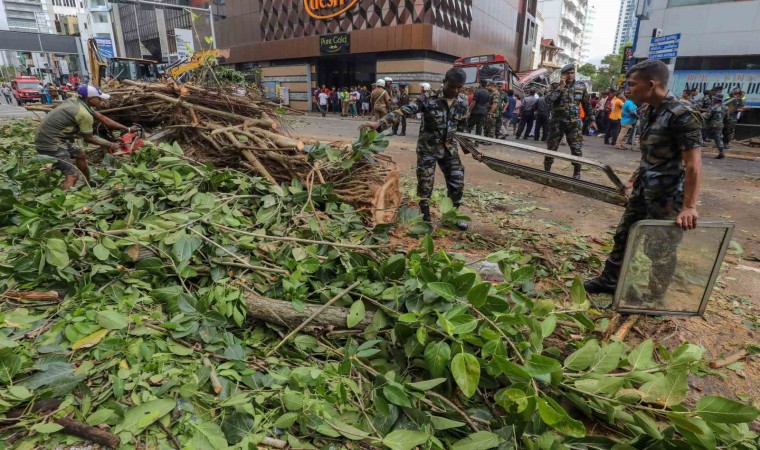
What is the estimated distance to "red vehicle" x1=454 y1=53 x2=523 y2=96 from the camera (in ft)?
50.2

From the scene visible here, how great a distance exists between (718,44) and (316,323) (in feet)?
59.5

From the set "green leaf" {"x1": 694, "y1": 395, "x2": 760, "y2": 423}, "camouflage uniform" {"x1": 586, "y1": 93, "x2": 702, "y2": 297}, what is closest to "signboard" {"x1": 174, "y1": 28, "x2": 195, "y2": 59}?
"camouflage uniform" {"x1": 586, "y1": 93, "x2": 702, "y2": 297}

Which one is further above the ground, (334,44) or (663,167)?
(334,44)

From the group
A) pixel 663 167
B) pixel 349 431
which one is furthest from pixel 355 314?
pixel 663 167

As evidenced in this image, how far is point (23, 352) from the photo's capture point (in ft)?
5.81

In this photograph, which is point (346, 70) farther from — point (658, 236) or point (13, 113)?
point (658, 236)

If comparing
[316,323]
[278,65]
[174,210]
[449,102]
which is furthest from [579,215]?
[278,65]

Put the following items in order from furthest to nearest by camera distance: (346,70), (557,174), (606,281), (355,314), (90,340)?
(346,70)
(557,174)
(606,281)
(355,314)
(90,340)

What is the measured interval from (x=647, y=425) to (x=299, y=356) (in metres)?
1.56

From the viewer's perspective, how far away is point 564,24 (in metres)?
72.8

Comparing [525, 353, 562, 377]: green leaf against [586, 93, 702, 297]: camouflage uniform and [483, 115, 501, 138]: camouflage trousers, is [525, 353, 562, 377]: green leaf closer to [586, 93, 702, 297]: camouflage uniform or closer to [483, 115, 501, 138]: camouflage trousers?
[586, 93, 702, 297]: camouflage uniform

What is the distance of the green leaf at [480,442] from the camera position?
1.52 m

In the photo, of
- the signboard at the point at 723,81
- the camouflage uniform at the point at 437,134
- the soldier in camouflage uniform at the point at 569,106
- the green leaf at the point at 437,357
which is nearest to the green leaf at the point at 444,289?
the green leaf at the point at 437,357

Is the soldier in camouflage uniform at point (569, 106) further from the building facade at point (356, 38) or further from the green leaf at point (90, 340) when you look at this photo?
the building facade at point (356, 38)
